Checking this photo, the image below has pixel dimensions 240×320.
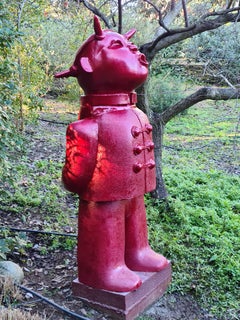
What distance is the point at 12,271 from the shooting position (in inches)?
109

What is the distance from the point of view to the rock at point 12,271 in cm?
269

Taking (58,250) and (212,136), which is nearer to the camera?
(58,250)

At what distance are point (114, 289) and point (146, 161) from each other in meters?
0.80

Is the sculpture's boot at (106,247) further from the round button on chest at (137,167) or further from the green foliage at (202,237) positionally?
the green foliage at (202,237)

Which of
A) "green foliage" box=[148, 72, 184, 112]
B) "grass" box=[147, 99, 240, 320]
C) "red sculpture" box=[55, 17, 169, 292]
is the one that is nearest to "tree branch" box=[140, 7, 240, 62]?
"grass" box=[147, 99, 240, 320]

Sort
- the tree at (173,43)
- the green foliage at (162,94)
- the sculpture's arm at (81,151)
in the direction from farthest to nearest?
the green foliage at (162,94) < the tree at (173,43) < the sculpture's arm at (81,151)

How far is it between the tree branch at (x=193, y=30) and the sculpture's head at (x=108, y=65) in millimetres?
1521

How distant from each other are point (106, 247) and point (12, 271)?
2.53 feet

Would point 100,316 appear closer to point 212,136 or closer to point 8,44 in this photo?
point 8,44

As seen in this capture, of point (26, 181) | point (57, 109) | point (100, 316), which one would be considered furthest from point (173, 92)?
point (100, 316)

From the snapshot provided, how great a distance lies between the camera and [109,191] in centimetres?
240

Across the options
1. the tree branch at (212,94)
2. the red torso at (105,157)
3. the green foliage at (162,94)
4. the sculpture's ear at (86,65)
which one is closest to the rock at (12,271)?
the red torso at (105,157)

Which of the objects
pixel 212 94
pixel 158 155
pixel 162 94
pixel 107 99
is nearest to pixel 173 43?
pixel 212 94

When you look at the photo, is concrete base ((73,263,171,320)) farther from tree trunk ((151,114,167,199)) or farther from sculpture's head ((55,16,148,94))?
tree trunk ((151,114,167,199))
